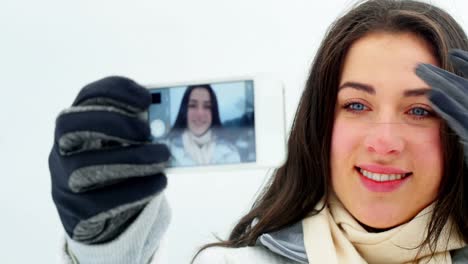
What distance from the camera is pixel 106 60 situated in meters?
1.67

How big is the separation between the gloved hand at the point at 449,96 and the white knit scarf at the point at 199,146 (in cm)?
32

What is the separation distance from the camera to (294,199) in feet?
3.97

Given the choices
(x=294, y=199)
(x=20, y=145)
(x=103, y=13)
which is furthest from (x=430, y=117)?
(x=20, y=145)

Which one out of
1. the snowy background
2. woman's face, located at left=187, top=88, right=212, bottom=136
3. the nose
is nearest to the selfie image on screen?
woman's face, located at left=187, top=88, right=212, bottom=136

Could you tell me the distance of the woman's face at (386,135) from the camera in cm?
107

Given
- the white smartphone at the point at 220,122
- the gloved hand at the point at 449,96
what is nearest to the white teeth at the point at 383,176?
the gloved hand at the point at 449,96

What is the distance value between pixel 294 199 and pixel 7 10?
2.88ft

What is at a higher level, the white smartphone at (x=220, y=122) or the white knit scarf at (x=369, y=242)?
the white smartphone at (x=220, y=122)

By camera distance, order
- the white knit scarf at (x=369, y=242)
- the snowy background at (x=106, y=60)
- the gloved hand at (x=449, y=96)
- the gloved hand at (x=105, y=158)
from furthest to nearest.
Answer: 1. the snowy background at (x=106, y=60)
2. the white knit scarf at (x=369, y=242)
3. the gloved hand at (x=449, y=96)
4. the gloved hand at (x=105, y=158)

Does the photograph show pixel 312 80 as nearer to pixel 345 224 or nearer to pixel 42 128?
pixel 345 224

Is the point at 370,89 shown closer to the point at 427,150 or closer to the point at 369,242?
the point at 427,150

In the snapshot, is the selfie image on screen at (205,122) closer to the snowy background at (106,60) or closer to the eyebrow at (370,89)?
the eyebrow at (370,89)

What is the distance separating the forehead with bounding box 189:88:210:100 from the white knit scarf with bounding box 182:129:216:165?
43 mm

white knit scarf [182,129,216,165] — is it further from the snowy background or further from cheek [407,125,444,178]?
the snowy background
